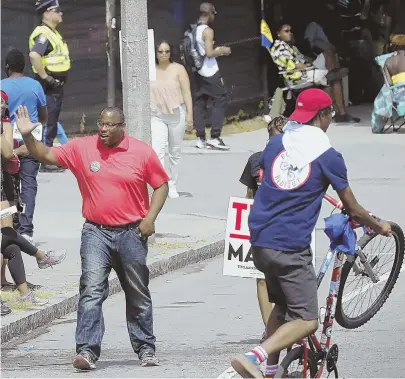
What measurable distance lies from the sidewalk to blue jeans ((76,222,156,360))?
1.10m

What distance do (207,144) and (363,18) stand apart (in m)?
6.70

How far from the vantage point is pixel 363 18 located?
24078mm

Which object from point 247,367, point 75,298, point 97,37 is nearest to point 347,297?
point 247,367

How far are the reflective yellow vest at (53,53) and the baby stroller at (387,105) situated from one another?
5849mm

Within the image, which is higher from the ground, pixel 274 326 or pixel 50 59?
pixel 50 59

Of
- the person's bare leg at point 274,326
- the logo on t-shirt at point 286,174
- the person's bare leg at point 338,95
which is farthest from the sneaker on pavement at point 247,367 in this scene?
the person's bare leg at point 338,95

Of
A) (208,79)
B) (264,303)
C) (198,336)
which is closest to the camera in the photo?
(264,303)

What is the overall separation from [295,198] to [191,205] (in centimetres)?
773

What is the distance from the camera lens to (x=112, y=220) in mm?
8312

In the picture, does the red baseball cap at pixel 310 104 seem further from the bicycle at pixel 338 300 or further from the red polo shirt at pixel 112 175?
the red polo shirt at pixel 112 175

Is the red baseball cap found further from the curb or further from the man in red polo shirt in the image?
the curb

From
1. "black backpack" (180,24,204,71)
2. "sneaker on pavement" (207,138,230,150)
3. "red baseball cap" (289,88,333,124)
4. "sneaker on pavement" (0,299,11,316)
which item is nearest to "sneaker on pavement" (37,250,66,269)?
"sneaker on pavement" (0,299,11,316)

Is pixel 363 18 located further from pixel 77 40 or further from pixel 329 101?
pixel 329 101

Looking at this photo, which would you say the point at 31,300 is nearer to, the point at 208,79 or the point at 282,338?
the point at 282,338
